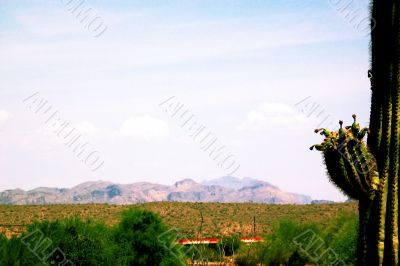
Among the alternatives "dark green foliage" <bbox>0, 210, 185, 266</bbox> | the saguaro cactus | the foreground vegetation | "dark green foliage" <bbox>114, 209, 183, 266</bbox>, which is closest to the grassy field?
the foreground vegetation

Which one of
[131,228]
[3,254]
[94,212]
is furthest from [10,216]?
[3,254]

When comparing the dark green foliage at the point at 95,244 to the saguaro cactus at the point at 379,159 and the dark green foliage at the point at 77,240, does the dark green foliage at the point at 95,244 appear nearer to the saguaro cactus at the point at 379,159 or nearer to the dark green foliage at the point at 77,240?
the dark green foliage at the point at 77,240

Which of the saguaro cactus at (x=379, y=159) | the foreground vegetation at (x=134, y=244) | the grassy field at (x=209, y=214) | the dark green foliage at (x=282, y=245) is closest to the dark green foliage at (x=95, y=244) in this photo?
the foreground vegetation at (x=134, y=244)

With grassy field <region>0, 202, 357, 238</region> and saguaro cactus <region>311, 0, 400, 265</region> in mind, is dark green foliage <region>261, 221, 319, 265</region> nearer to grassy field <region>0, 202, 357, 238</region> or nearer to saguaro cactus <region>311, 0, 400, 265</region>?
grassy field <region>0, 202, 357, 238</region>

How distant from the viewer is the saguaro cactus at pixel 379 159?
48.0 feet

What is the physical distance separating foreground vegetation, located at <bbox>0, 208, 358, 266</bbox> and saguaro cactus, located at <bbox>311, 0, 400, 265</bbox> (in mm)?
20335

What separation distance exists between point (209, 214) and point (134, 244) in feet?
189

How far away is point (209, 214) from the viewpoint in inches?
3824

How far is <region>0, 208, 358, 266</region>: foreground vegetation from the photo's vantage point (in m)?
33.2

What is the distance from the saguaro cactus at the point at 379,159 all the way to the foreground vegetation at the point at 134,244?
20.3 metres

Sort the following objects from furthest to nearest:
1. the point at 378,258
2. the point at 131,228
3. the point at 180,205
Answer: the point at 180,205 < the point at 131,228 < the point at 378,258

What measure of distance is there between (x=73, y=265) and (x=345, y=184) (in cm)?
2330

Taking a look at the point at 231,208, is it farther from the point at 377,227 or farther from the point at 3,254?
the point at 377,227

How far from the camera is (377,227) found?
14562 millimetres
